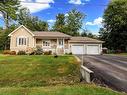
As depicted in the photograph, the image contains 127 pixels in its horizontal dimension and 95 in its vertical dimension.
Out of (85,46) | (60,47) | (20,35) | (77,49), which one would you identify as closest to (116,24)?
(85,46)

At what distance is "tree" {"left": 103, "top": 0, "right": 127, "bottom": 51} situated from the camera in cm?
5700

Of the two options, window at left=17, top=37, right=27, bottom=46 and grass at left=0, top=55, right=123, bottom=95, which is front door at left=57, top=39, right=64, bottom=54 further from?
grass at left=0, top=55, right=123, bottom=95

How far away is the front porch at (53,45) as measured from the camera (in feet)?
151

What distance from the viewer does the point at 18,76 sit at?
66.7 feet

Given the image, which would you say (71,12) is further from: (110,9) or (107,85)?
(107,85)

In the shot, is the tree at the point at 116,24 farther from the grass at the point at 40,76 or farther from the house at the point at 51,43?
the grass at the point at 40,76

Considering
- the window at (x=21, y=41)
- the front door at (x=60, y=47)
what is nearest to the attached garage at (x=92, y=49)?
the front door at (x=60, y=47)

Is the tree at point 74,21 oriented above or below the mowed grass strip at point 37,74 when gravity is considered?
above

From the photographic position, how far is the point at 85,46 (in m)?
49.2

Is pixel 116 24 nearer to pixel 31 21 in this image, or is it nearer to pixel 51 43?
pixel 51 43

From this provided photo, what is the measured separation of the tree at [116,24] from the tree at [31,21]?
701 inches

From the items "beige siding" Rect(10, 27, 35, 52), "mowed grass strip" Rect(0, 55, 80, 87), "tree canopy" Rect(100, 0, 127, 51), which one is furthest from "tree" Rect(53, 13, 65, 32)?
"mowed grass strip" Rect(0, 55, 80, 87)

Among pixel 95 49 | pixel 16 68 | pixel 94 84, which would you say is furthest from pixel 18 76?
pixel 95 49

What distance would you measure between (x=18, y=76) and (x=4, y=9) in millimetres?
26766
